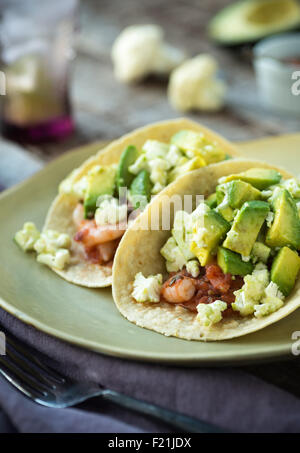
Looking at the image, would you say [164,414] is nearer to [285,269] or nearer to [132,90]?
[285,269]

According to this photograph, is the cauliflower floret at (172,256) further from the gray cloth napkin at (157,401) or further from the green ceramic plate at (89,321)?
the gray cloth napkin at (157,401)

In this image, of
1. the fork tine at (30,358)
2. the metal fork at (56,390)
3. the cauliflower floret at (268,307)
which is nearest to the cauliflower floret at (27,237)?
the fork tine at (30,358)

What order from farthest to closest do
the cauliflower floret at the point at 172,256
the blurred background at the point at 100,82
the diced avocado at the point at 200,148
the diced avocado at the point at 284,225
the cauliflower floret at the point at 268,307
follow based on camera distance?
the blurred background at the point at 100,82
the diced avocado at the point at 200,148
the cauliflower floret at the point at 172,256
the diced avocado at the point at 284,225
the cauliflower floret at the point at 268,307

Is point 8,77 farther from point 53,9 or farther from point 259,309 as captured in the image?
point 259,309

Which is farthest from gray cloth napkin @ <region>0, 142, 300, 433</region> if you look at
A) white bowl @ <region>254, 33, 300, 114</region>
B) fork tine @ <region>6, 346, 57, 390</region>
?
white bowl @ <region>254, 33, 300, 114</region>

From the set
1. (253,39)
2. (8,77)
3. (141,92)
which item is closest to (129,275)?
(8,77)

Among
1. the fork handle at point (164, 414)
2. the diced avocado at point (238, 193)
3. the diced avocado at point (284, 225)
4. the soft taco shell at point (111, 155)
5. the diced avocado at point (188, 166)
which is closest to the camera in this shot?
the fork handle at point (164, 414)

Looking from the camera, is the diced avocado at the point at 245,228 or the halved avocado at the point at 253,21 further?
the halved avocado at the point at 253,21
